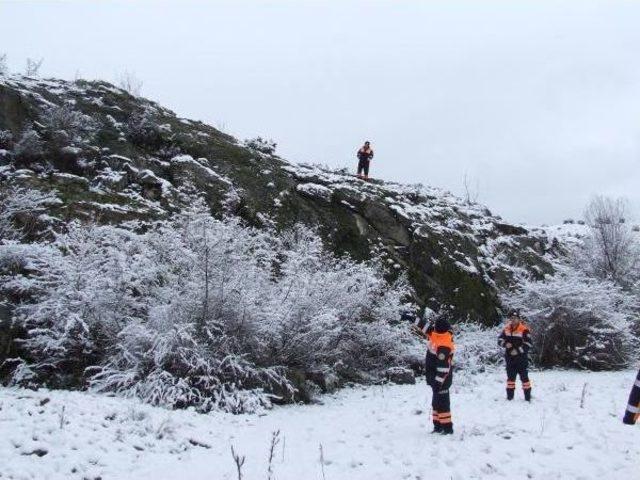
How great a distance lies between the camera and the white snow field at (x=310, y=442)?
213 inches

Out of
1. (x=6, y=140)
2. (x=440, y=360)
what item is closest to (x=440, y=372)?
(x=440, y=360)

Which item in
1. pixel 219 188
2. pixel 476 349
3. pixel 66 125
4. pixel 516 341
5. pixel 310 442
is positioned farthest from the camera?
pixel 219 188

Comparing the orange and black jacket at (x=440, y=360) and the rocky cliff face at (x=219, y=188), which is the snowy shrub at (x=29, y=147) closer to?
the rocky cliff face at (x=219, y=188)

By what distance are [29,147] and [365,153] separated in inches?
475

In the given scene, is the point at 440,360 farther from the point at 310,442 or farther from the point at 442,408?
the point at 310,442

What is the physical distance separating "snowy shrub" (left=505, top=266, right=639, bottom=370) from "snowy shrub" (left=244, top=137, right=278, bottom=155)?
444 inches

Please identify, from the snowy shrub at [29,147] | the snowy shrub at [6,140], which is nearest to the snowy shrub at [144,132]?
the snowy shrub at [29,147]

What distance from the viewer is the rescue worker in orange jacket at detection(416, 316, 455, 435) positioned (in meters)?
7.13

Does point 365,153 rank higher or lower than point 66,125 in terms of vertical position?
higher

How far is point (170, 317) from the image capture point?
910cm

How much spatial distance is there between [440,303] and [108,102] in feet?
43.4

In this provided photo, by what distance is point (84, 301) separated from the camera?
875 centimetres

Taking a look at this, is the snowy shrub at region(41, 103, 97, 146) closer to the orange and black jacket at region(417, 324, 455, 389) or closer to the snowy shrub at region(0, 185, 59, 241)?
the snowy shrub at region(0, 185, 59, 241)

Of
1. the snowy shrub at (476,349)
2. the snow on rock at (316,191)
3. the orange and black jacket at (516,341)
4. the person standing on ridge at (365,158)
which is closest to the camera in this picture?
the orange and black jacket at (516,341)
